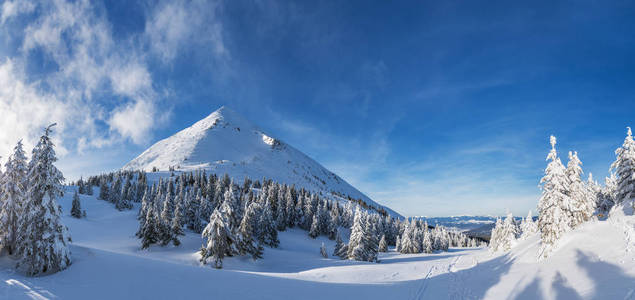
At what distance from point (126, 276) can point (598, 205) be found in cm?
7234

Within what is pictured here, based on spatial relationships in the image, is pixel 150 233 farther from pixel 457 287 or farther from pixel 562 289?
pixel 562 289

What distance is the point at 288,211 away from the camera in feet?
282

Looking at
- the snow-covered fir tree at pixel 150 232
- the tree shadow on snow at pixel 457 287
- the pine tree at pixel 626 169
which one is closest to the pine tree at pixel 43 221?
the tree shadow on snow at pixel 457 287

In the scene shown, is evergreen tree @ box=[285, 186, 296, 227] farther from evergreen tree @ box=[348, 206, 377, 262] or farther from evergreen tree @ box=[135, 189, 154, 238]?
evergreen tree @ box=[348, 206, 377, 262]

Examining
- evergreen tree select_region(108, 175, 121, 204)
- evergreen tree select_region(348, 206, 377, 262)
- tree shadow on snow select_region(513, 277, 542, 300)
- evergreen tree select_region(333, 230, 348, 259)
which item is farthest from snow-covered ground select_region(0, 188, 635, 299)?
evergreen tree select_region(108, 175, 121, 204)

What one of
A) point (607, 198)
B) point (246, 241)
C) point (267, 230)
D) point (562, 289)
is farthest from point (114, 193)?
point (607, 198)

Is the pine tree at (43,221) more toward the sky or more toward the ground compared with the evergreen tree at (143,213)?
more toward the sky

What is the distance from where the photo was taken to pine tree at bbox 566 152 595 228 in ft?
76.9

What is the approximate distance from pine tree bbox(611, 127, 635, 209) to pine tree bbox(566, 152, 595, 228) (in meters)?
5.06

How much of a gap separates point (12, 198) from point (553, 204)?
39863 mm

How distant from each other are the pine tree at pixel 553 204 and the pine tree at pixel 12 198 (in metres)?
35.0

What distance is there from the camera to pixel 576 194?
24781 mm

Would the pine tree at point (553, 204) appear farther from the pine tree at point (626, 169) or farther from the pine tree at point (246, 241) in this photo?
the pine tree at point (246, 241)

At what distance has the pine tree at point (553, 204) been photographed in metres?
22.4
